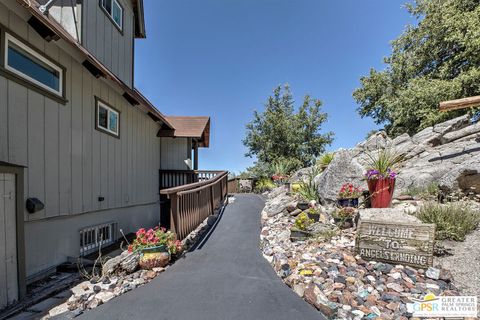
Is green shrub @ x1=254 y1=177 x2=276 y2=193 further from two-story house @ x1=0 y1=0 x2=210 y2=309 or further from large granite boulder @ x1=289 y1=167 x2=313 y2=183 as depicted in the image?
two-story house @ x1=0 y1=0 x2=210 y2=309

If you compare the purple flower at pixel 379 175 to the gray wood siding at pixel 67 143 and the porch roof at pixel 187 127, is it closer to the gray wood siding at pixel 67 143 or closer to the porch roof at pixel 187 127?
the gray wood siding at pixel 67 143

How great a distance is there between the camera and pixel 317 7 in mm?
11648

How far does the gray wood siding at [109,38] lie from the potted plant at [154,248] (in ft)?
14.2

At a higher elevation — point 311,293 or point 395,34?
point 395,34

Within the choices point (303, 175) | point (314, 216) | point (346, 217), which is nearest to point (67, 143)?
point (314, 216)

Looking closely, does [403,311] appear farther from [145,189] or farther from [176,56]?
[176,56]

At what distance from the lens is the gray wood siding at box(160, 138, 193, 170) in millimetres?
9555

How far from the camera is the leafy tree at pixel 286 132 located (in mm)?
17594

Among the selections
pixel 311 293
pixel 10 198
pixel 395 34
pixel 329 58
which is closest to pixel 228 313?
pixel 311 293

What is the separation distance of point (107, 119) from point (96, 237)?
2.68 m

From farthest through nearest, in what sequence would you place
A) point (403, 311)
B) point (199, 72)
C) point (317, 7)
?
1. point (199, 72)
2. point (317, 7)
3. point (403, 311)

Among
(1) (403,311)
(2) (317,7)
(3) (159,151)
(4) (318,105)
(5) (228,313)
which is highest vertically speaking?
(2) (317,7)

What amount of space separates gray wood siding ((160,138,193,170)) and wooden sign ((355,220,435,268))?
24.5ft

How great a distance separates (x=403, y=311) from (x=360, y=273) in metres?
0.67
